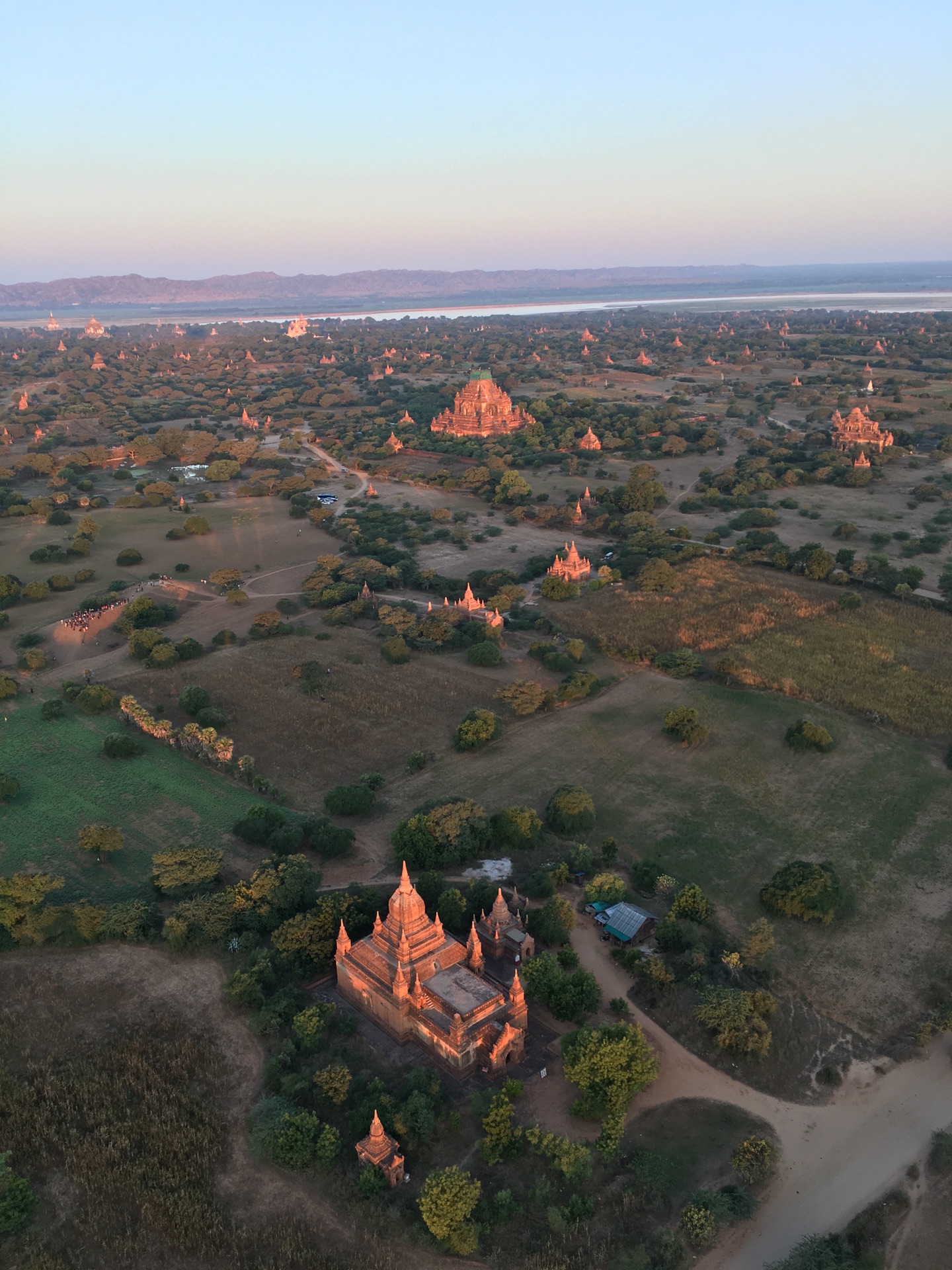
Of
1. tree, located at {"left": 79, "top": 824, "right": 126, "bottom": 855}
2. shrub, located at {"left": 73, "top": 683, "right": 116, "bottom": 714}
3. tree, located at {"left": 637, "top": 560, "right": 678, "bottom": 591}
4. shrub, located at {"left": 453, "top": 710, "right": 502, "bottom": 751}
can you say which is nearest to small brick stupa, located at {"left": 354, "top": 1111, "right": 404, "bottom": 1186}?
tree, located at {"left": 79, "top": 824, "right": 126, "bottom": 855}

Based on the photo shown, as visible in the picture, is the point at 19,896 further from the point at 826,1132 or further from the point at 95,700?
the point at 826,1132

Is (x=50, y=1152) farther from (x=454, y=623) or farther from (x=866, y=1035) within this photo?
(x=454, y=623)

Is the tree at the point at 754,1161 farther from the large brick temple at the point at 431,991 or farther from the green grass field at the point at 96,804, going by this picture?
the green grass field at the point at 96,804

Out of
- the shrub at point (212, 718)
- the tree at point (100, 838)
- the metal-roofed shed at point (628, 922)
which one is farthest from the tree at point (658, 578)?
the tree at point (100, 838)

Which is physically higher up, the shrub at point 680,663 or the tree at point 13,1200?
the shrub at point 680,663

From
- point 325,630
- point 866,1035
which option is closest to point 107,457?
point 325,630

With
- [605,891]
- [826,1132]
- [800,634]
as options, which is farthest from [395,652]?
[826,1132]
